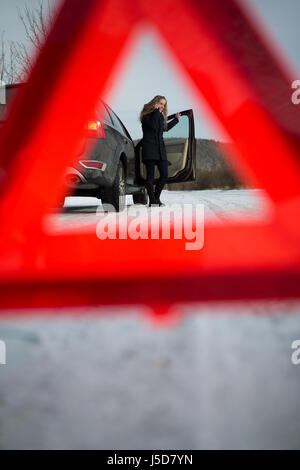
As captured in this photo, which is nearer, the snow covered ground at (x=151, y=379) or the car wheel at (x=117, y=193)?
the snow covered ground at (x=151, y=379)

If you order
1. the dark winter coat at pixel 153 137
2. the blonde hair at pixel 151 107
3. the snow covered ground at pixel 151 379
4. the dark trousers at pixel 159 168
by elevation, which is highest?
the blonde hair at pixel 151 107

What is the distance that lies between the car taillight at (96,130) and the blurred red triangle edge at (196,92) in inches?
112

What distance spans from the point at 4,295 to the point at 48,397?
0.58 meters

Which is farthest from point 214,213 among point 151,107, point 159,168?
point 151,107

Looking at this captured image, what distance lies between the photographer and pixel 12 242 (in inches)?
61.4

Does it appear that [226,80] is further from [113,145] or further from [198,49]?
[113,145]

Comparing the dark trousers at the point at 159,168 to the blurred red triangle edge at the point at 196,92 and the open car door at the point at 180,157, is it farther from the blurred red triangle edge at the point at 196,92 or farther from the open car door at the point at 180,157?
the blurred red triangle edge at the point at 196,92

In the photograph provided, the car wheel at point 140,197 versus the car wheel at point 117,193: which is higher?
the car wheel at point 140,197

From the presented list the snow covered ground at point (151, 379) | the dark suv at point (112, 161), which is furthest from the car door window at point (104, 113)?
the snow covered ground at point (151, 379)

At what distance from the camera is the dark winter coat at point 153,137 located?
5.02 meters

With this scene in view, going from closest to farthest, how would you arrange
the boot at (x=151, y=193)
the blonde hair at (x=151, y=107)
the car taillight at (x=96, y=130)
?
the car taillight at (x=96, y=130), the blonde hair at (x=151, y=107), the boot at (x=151, y=193)

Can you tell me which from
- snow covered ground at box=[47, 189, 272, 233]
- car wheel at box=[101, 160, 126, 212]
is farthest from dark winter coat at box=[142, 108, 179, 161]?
snow covered ground at box=[47, 189, 272, 233]

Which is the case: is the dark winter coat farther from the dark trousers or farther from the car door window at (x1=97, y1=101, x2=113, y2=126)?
the car door window at (x1=97, y1=101, x2=113, y2=126)

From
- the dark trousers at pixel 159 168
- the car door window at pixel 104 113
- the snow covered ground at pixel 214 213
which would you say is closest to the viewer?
the snow covered ground at pixel 214 213
